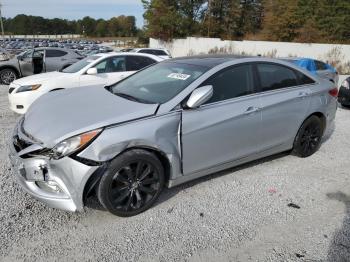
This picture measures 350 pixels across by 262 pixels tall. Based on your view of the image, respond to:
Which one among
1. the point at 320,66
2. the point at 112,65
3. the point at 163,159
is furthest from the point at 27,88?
the point at 320,66

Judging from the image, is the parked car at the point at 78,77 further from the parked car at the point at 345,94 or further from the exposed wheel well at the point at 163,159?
the parked car at the point at 345,94

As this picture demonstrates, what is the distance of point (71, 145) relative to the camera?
303 centimetres

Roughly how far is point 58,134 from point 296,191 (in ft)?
9.35

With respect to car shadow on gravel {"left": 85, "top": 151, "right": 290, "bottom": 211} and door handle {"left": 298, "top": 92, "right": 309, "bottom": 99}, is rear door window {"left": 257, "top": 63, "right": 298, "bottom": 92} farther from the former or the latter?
car shadow on gravel {"left": 85, "top": 151, "right": 290, "bottom": 211}

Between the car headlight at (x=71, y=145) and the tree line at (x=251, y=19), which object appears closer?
the car headlight at (x=71, y=145)

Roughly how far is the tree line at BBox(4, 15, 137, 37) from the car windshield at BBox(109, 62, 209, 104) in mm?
121697

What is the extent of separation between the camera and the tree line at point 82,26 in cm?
12625

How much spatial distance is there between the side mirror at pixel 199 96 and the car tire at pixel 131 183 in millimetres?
682

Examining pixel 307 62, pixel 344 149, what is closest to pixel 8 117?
pixel 344 149

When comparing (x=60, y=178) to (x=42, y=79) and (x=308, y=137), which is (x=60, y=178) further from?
(x=42, y=79)

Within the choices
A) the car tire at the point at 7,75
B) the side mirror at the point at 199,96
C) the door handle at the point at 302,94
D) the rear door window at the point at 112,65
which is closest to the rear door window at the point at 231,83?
the side mirror at the point at 199,96

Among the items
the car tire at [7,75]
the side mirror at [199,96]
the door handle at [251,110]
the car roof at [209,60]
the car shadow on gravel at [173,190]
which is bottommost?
the car shadow on gravel at [173,190]

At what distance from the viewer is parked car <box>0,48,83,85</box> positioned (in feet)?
40.1

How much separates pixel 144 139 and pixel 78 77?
4.73m
